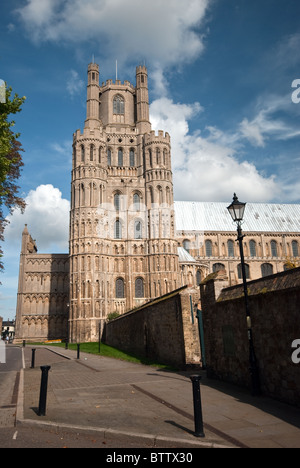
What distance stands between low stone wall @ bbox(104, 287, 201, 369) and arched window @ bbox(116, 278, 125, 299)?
20614mm

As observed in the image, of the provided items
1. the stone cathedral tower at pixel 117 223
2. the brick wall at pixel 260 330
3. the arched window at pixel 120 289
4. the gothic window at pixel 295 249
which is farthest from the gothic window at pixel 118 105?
the brick wall at pixel 260 330

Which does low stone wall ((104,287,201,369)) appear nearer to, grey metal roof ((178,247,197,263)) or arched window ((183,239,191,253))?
grey metal roof ((178,247,197,263))

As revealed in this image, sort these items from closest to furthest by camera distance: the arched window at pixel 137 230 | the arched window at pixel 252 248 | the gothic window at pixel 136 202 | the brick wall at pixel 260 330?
the brick wall at pixel 260 330, the arched window at pixel 137 230, the gothic window at pixel 136 202, the arched window at pixel 252 248

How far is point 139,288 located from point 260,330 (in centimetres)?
3594

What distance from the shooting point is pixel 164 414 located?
689 cm

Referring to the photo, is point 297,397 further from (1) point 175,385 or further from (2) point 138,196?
(2) point 138,196

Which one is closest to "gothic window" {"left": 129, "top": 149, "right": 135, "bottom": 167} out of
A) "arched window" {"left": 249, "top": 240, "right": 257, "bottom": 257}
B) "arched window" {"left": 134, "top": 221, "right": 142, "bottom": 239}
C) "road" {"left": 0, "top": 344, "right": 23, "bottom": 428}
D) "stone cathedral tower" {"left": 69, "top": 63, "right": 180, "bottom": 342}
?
"stone cathedral tower" {"left": 69, "top": 63, "right": 180, "bottom": 342}

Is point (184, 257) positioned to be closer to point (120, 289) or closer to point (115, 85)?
point (120, 289)

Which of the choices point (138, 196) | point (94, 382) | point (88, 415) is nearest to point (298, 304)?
point (88, 415)

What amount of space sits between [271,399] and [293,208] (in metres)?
59.4

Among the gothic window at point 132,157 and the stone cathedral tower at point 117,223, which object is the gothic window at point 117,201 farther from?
the gothic window at point 132,157

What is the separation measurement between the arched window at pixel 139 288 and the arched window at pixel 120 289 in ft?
5.88

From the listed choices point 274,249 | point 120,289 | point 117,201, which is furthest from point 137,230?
point 274,249

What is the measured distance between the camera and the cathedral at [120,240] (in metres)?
42.4
